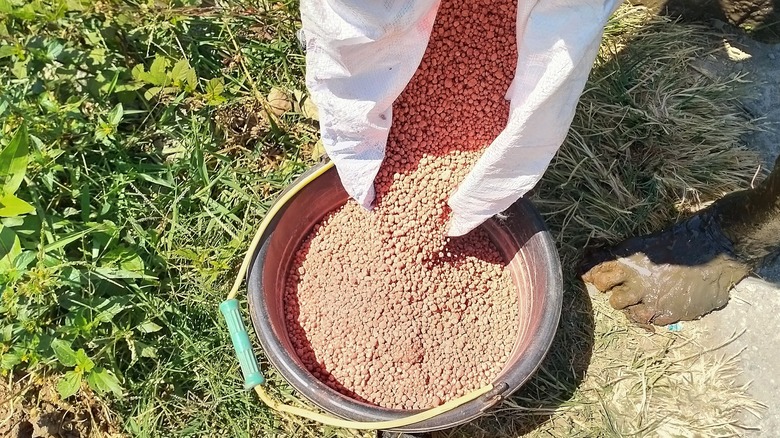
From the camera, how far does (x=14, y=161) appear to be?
1.28 meters

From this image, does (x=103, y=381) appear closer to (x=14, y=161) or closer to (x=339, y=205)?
(x=14, y=161)

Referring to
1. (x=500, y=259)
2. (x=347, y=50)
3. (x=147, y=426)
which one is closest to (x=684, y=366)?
(x=500, y=259)

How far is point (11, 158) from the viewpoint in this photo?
128cm

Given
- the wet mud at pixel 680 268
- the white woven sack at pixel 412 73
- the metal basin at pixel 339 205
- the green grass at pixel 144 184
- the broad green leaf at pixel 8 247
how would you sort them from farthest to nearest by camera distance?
the wet mud at pixel 680 268, the green grass at pixel 144 184, the broad green leaf at pixel 8 247, the metal basin at pixel 339 205, the white woven sack at pixel 412 73

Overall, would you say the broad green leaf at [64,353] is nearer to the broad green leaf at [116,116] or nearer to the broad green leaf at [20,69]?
the broad green leaf at [116,116]

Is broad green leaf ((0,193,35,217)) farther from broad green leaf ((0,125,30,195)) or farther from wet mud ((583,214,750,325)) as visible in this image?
wet mud ((583,214,750,325))

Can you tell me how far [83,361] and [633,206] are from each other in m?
1.33

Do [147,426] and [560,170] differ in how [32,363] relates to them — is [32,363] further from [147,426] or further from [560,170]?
[560,170]

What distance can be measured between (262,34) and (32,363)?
98 centimetres

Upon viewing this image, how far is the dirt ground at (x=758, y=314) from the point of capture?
4.94 ft

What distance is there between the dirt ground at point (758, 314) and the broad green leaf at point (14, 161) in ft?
5.18

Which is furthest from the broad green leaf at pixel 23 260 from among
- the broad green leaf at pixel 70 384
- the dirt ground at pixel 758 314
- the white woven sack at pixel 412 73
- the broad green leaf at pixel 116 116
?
the dirt ground at pixel 758 314

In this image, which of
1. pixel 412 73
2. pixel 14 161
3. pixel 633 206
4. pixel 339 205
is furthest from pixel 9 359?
pixel 633 206

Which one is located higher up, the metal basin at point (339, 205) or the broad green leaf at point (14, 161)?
the broad green leaf at point (14, 161)
